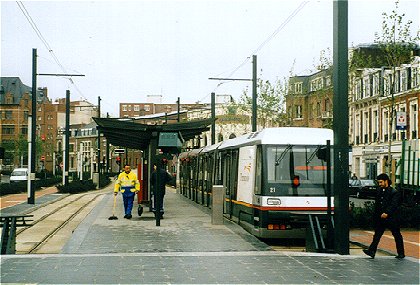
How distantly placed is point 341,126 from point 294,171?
345cm

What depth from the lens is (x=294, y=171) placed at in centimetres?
1661

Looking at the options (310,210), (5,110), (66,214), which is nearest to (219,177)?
(66,214)

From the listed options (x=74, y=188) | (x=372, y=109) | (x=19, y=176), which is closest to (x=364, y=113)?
(x=372, y=109)

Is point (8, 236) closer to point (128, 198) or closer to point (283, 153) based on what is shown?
point (283, 153)

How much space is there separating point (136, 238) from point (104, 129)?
665 cm

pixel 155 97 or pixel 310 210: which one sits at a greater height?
pixel 155 97

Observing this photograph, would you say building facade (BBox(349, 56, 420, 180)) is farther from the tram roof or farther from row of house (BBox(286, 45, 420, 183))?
the tram roof

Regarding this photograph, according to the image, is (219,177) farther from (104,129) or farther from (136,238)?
(136,238)

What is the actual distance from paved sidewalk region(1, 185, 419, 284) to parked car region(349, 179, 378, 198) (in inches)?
1190

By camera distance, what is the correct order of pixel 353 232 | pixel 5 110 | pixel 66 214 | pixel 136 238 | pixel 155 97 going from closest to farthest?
pixel 136 238 → pixel 353 232 → pixel 66 214 → pixel 5 110 → pixel 155 97

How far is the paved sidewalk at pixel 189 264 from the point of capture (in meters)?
10.0

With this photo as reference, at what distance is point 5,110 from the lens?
13225 cm

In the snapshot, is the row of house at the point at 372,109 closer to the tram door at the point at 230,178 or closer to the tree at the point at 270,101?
the tree at the point at 270,101

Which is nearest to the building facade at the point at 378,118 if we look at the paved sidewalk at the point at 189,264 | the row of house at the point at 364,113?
the row of house at the point at 364,113
